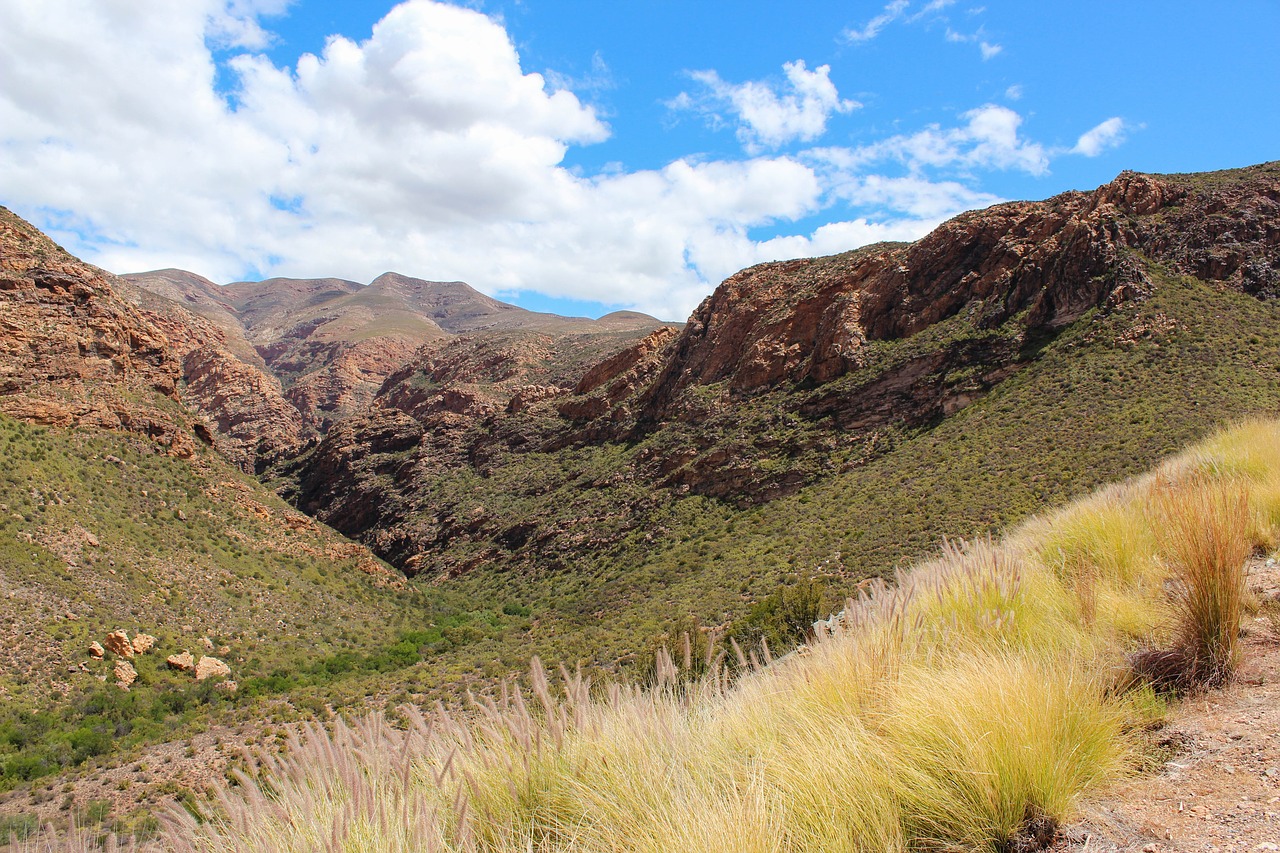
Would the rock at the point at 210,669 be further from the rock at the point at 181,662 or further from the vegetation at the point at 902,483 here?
the vegetation at the point at 902,483

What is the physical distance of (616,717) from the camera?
3.06 m

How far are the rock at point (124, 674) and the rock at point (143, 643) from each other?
3.98ft

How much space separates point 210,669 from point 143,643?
2.99 metres

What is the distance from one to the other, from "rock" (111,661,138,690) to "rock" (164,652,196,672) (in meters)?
1.59

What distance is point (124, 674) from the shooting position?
87.1ft

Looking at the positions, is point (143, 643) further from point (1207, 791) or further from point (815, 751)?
point (1207, 791)

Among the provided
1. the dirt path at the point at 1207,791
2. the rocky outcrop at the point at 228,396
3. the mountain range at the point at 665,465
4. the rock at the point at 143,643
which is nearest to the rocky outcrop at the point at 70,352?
the mountain range at the point at 665,465

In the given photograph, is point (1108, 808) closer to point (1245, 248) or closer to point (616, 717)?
point (616, 717)

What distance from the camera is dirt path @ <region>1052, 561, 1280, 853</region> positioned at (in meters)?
2.00

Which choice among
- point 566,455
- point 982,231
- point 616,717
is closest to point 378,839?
point 616,717

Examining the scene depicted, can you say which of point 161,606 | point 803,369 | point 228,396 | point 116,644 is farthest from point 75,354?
point 228,396

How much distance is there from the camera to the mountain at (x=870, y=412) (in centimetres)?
2747

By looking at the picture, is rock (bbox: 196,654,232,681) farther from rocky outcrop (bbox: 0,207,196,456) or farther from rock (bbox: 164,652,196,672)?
rocky outcrop (bbox: 0,207,196,456)

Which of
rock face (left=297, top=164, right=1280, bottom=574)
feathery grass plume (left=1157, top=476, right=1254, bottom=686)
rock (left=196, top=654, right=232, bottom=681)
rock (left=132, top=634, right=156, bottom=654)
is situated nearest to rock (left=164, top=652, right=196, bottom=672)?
rock (left=196, top=654, right=232, bottom=681)
